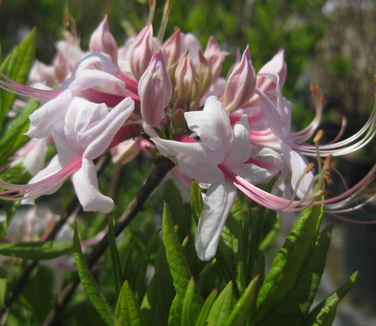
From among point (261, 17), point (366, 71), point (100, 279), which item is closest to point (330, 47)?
point (366, 71)

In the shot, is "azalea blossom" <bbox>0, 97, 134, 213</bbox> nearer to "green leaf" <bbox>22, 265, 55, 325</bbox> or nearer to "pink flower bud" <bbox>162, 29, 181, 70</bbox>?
"pink flower bud" <bbox>162, 29, 181, 70</bbox>

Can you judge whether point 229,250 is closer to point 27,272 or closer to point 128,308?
point 128,308

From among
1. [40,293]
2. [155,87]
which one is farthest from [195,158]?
[40,293]

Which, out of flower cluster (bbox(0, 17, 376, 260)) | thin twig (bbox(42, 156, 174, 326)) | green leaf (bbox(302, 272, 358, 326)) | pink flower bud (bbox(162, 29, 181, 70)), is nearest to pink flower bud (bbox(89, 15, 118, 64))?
flower cluster (bbox(0, 17, 376, 260))

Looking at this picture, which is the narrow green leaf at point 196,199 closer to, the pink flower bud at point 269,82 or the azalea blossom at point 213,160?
the azalea blossom at point 213,160

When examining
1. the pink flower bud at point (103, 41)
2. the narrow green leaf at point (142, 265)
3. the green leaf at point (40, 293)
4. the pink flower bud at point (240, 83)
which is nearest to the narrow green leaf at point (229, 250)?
the narrow green leaf at point (142, 265)
